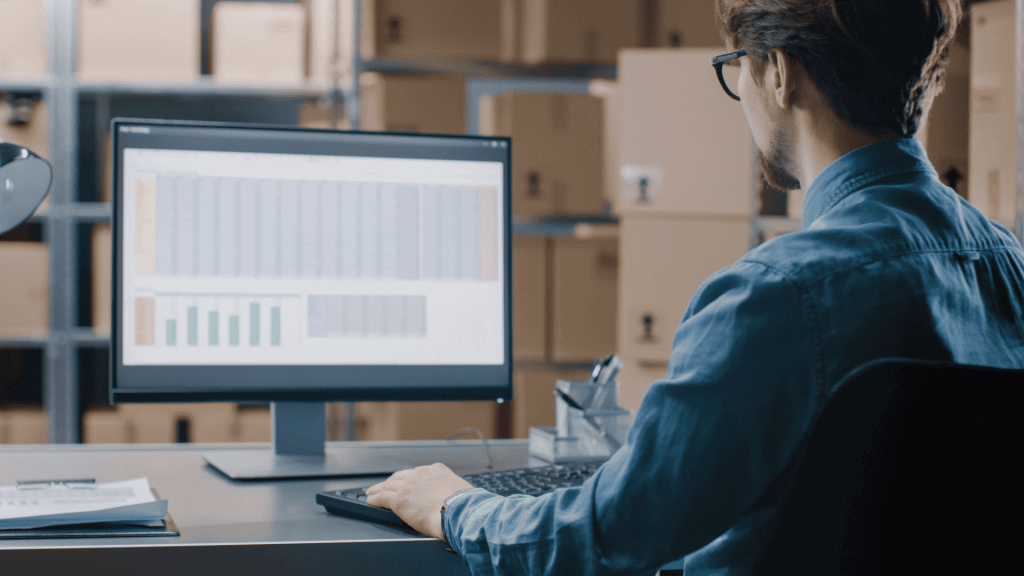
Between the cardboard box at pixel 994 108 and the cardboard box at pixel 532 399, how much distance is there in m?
1.24

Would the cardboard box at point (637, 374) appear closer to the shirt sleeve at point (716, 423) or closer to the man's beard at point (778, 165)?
the man's beard at point (778, 165)

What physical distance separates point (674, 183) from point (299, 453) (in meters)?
1.56

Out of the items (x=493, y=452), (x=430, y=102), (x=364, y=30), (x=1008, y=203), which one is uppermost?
(x=364, y=30)

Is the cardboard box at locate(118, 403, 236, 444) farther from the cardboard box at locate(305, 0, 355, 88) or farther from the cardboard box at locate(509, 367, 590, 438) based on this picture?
the cardboard box at locate(305, 0, 355, 88)

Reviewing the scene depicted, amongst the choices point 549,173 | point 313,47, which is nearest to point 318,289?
point 549,173

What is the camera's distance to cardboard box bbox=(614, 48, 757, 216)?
7.93ft

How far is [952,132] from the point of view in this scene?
2.31m

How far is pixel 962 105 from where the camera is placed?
2316mm

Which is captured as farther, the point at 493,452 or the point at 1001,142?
the point at 1001,142

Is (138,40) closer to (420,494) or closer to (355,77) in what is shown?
(355,77)

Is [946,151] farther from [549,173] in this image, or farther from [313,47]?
[313,47]

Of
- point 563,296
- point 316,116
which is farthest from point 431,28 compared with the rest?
point 563,296

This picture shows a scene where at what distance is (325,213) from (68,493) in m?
0.42

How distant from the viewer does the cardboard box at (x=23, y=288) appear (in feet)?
9.02
